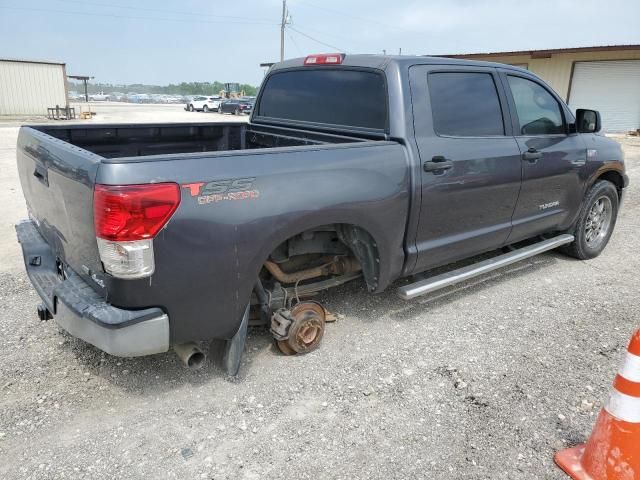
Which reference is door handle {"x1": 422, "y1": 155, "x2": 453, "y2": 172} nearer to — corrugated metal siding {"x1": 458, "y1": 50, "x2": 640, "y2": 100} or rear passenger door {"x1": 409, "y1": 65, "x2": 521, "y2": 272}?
rear passenger door {"x1": 409, "y1": 65, "x2": 521, "y2": 272}

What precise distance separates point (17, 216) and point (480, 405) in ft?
20.6

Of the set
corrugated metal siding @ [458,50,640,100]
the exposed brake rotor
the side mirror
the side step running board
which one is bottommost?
the exposed brake rotor

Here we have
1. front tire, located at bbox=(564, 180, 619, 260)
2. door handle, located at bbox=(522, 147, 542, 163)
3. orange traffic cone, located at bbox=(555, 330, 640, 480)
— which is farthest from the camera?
front tire, located at bbox=(564, 180, 619, 260)

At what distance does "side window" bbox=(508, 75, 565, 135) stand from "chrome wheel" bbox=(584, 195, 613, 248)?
1.23 meters

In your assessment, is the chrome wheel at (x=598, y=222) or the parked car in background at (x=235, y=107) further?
the parked car in background at (x=235, y=107)

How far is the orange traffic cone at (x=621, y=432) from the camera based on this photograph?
7.39 ft

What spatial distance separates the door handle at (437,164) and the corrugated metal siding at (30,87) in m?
28.8

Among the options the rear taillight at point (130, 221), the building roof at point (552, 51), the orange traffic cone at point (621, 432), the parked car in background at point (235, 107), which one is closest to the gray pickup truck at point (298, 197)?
the rear taillight at point (130, 221)

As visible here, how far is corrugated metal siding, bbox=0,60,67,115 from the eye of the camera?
26.3 meters

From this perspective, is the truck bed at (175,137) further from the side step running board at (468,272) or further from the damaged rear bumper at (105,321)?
the damaged rear bumper at (105,321)

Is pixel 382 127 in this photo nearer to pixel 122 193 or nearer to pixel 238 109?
pixel 122 193

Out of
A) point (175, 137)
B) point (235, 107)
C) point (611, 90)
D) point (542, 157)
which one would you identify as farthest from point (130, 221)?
point (235, 107)

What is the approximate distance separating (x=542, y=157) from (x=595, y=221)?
168 centimetres

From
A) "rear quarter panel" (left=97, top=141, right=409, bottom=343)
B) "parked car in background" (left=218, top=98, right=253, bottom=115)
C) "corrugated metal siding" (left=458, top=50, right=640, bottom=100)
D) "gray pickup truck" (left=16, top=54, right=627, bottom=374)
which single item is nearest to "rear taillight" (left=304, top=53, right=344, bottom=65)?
"gray pickup truck" (left=16, top=54, right=627, bottom=374)
